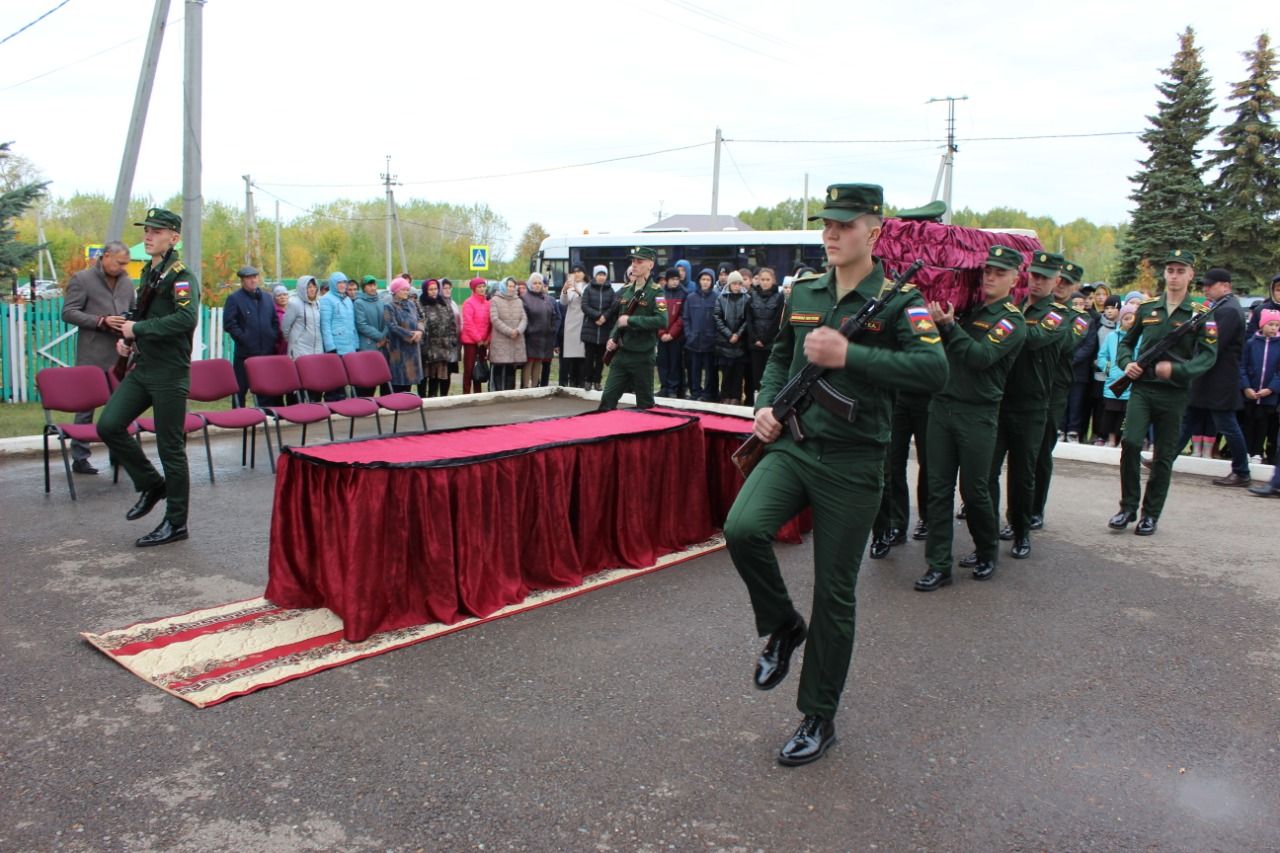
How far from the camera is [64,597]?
5191mm

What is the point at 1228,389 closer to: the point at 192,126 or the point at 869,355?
the point at 869,355

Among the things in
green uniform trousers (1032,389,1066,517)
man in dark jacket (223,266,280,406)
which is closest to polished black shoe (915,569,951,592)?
green uniform trousers (1032,389,1066,517)

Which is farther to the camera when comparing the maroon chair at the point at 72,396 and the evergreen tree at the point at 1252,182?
the evergreen tree at the point at 1252,182

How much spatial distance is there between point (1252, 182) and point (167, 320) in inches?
1380

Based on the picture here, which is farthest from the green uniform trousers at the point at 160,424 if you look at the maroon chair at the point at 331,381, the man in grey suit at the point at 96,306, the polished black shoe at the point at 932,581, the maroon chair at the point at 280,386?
the polished black shoe at the point at 932,581

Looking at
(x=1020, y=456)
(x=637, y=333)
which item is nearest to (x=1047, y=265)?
(x=1020, y=456)

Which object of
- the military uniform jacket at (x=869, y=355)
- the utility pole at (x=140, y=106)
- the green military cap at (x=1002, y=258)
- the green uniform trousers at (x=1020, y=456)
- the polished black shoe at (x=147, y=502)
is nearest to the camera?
the military uniform jacket at (x=869, y=355)

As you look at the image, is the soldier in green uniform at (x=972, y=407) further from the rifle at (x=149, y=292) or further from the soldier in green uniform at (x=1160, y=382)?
the rifle at (x=149, y=292)

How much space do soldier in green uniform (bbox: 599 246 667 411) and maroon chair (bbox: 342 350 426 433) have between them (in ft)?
7.86

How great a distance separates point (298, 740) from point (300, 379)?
6864mm

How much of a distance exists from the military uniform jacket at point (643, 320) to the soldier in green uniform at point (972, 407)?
3.45 m

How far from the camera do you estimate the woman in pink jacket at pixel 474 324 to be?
14.1 metres

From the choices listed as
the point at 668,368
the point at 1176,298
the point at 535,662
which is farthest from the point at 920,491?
the point at 668,368

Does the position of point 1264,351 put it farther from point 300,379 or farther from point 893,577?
point 300,379
